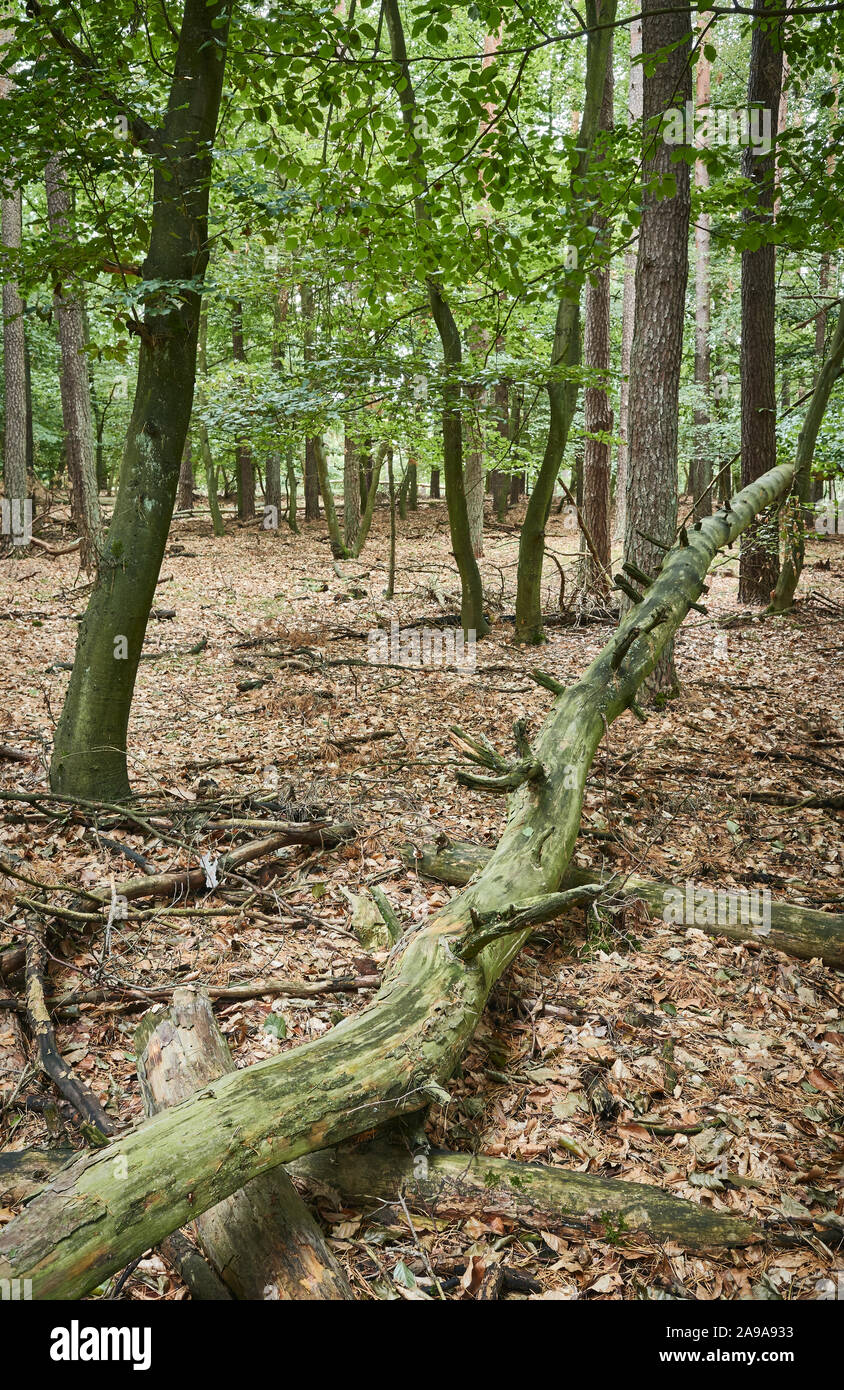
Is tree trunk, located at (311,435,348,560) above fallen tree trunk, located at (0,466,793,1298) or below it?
above

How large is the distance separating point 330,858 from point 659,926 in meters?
2.02

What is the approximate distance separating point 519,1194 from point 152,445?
4531 millimetres

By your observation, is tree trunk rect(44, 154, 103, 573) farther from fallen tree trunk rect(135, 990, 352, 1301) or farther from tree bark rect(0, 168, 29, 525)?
fallen tree trunk rect(135, 990, 352, 1301)

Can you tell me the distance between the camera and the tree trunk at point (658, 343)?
265 inches

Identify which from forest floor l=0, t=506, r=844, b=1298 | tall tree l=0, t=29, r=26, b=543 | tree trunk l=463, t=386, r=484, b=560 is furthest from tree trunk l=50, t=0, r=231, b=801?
tall tree l=0, t=29, r=26, b=543

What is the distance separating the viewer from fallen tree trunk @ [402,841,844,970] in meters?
3.87

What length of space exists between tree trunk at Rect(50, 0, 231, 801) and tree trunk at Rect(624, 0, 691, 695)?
4.00 meters

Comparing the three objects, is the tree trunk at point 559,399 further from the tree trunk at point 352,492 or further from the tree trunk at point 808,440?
the tree trunk at point 352,492

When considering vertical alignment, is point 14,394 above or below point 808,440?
above

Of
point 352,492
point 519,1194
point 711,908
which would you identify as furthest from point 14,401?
point 519,1194

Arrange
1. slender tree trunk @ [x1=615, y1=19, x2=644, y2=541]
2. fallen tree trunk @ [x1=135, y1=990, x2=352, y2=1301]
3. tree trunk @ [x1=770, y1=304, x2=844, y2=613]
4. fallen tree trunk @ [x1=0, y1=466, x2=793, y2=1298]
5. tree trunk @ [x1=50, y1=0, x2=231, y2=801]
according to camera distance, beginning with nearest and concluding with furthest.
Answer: fallen tree trunk @ [x1=0, y1=466, x2=793, y2=1298] → fallen tree trunk @ [x1=135, y1=990, x2=352, y2=1301] → tree trunk @ [x1=50, y1=0, x2=231, y2=801] → tree trunk @ [x1=770, y1=304, x2=844, y2=613] → slender tree trunk @ [x1=615, y1=19, x2=644, y2=541]

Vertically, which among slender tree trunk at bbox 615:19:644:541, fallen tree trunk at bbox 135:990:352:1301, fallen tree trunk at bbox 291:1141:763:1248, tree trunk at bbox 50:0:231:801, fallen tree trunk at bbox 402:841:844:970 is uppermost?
slender tree trunk at bbox 615:19:644:541

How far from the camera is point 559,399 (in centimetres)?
925

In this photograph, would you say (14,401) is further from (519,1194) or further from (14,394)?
(519,1194)
